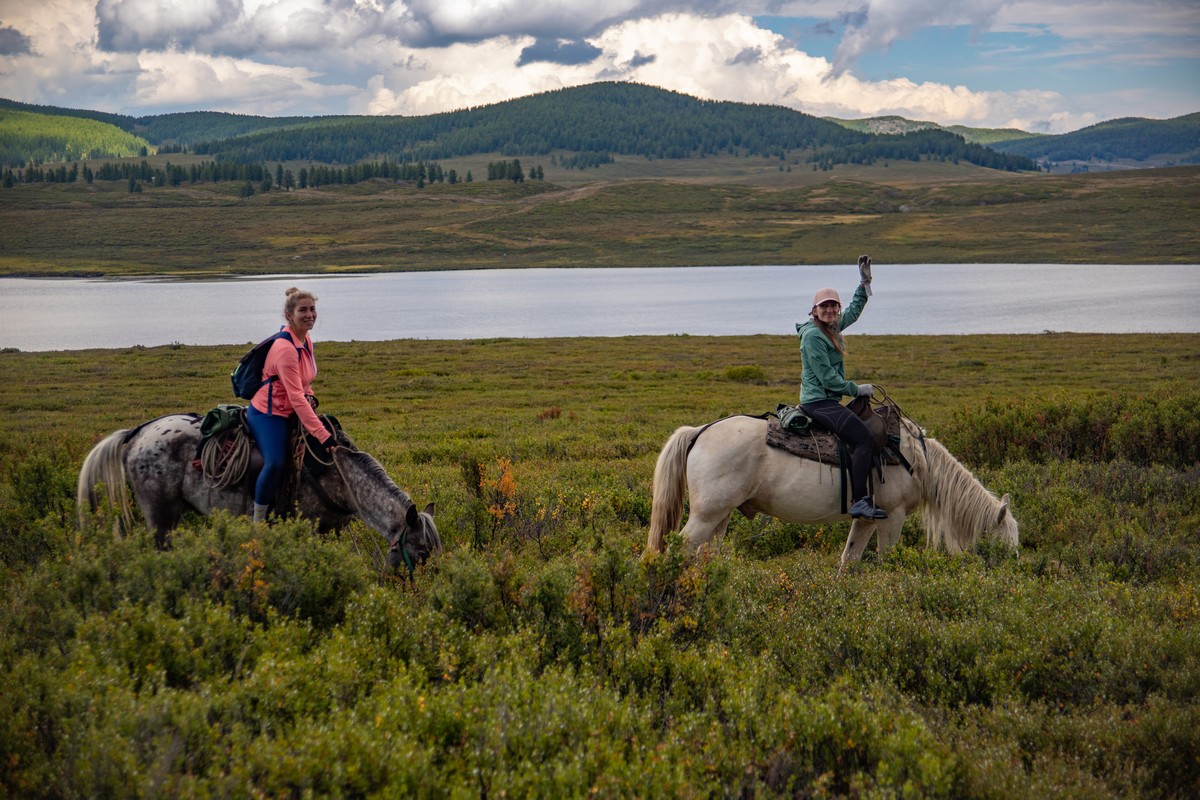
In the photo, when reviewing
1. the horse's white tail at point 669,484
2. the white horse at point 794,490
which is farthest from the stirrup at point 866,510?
the horse's white tail at point 669,484

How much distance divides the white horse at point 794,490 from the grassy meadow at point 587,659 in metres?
0.50

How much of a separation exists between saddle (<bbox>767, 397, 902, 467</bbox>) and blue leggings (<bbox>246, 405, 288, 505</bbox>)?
4.81 m

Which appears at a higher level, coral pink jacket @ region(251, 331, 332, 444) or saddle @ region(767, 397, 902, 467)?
coral pink jacket @ region(251, 331, 332, 444)

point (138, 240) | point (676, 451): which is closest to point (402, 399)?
point (676, 451)

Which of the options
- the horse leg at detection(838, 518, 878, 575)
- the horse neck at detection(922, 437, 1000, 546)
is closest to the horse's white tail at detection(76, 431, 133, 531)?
the horse leg at detection(838, 518, 878, 575)

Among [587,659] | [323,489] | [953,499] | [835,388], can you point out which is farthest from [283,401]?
[953,499]

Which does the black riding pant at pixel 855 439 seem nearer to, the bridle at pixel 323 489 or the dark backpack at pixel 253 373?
the bridle at pixel 323 489

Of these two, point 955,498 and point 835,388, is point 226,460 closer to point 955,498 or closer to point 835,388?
point 835,388

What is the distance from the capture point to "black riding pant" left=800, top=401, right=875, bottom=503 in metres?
8.92

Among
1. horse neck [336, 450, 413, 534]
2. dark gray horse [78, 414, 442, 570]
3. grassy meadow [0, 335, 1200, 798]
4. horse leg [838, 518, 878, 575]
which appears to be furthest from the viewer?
horse leg [838, 518, 878, 575]

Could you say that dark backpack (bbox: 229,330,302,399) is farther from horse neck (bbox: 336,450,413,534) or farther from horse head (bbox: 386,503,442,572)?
horse head (bbox: 386,503,442,572)

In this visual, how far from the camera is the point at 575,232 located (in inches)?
6698

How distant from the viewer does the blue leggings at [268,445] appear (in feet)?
25.9

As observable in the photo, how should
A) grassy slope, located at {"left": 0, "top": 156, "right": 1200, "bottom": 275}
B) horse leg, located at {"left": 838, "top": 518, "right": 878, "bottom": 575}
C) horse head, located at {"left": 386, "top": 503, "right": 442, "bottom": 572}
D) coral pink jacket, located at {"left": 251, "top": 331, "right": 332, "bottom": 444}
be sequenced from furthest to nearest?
grassy slope, located at {"left": 0, "top": 156, "right": 1200, "bottom": 275}
horse leg, located at {"left": 838, "top": 518, "right": 878, "bottom": 575}
coral pink jacket, located at {"left": 251, "top": 331, "right": 332, "bottom": 444}
horse head, located at {"left": 386, "top": 503, "right": 442, "bottom": 572}
